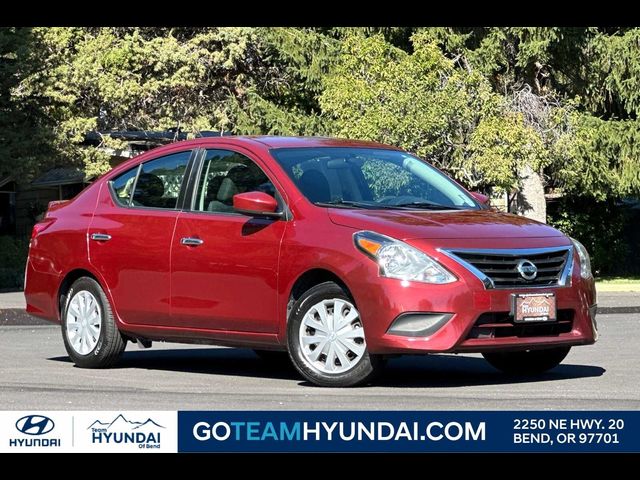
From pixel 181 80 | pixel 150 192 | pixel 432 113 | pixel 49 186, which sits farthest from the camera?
pixel 49 186

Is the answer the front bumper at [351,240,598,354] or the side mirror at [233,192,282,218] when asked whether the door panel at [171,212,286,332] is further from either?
the front bumper at [351,240,598,354]

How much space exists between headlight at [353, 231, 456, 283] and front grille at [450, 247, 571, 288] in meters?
0.17

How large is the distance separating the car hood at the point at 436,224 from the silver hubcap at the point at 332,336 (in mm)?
590

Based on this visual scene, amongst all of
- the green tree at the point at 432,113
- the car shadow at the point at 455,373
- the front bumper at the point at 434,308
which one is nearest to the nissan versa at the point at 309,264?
the front bumper at the point at 434,308

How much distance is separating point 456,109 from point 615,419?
78.4ft

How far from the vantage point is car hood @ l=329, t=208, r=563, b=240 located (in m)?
10.8

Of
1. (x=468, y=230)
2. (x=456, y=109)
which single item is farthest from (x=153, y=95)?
(x=468, y=230)

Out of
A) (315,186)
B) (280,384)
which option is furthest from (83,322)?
(315,186)

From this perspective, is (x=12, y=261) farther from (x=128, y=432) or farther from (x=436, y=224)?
(x=128, y=432)

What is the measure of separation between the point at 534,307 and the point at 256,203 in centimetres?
213

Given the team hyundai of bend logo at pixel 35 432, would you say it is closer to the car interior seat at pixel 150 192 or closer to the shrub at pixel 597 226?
the car interior seat at pixel 150 192

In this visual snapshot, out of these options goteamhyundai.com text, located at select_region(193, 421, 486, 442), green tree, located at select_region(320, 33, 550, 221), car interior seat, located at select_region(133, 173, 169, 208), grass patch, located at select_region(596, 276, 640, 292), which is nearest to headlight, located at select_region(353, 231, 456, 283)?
goteamhyundai.com text, located at select_region(193, 421, 486, 442)

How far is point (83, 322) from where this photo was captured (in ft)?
42.4

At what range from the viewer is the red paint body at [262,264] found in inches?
419
